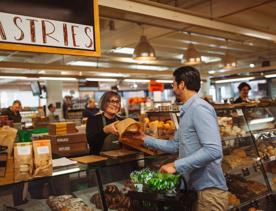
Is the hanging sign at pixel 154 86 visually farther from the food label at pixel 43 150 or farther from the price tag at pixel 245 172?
the food label at pixel 43 150

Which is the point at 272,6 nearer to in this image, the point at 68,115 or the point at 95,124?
the point at 95,124

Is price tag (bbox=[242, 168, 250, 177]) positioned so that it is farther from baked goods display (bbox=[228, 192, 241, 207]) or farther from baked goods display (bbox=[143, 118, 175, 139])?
baked goods display (bbox=[143, 118, 175, 139])

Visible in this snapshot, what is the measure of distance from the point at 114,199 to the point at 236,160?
65.8 inches

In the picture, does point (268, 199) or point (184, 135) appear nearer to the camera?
point (184, 135)

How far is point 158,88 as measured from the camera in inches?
408

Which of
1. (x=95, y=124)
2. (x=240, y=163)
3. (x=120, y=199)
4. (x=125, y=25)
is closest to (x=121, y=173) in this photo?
(x=120, y=199)

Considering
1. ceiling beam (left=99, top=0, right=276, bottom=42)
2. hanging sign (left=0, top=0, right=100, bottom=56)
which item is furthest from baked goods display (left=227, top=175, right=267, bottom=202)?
hanging sign (left=0, top=0, right=100, bottom=56)

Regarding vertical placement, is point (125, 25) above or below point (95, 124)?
above

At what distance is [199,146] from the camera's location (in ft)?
6.59

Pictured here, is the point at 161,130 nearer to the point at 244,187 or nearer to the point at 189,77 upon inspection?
the point at 189,77

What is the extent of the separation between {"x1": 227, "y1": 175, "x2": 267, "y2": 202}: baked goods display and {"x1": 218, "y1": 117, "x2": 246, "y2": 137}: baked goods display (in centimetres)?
51

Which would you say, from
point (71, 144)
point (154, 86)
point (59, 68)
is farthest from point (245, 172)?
point (154, 86)

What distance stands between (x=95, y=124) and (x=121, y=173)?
76cm

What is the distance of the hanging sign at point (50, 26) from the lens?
1.91 m
